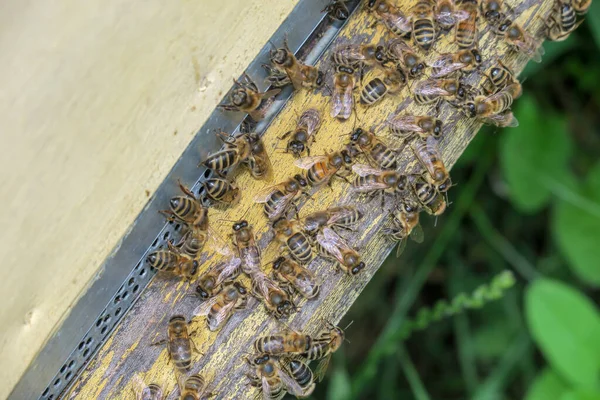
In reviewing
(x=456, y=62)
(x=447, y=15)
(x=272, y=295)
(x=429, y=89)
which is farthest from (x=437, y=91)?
(x=272, y=295)

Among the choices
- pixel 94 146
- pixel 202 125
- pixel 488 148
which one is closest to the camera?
pixel 94 146

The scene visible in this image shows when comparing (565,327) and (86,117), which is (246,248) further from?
(565,327)

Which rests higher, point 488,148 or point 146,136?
point 488,148

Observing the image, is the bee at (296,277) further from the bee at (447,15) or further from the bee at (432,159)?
the bee at (447,15)

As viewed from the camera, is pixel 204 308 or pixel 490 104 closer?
pixel 204 308

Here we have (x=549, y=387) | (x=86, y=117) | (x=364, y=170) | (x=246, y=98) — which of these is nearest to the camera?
(x=86, y=117)

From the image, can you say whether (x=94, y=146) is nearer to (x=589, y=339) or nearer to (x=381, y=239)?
(x=381, y=239)

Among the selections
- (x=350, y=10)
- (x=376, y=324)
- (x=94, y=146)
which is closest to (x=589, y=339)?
(x=376, y=324)
